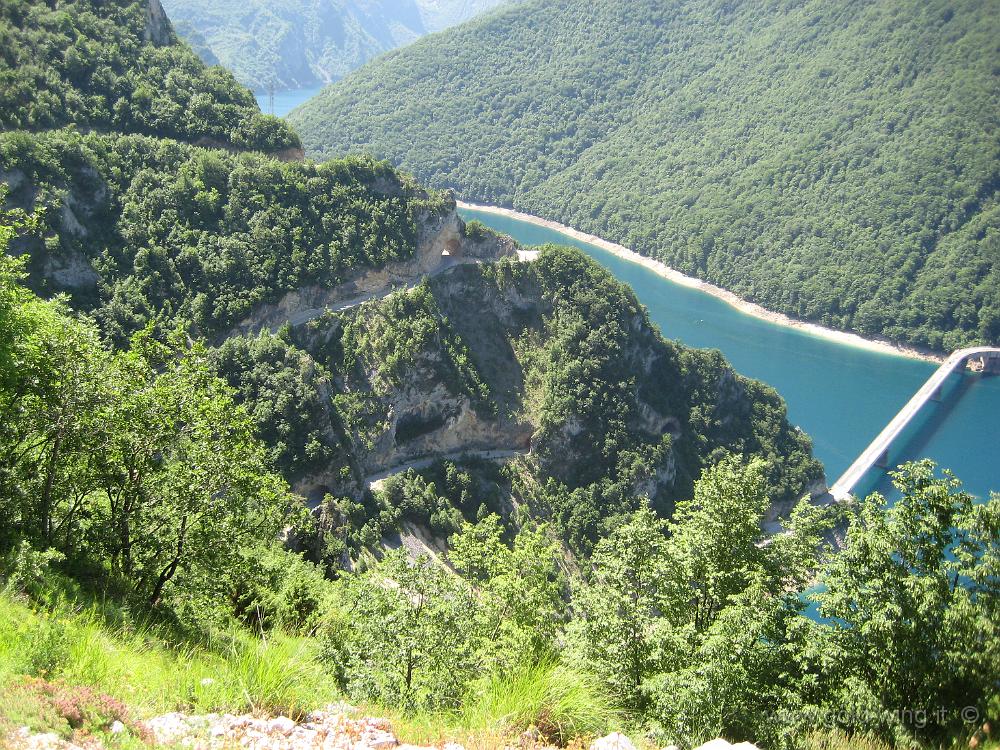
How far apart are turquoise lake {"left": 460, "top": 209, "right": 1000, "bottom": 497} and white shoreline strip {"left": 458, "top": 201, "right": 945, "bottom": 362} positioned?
4.26 feet

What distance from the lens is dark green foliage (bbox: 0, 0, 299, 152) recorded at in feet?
138

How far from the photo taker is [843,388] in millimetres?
84938

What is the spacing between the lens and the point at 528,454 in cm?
4981

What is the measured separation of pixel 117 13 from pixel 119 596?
4704 centimetres

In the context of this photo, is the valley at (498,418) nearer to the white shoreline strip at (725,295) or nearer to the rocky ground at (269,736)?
the rocky ground at (269,736)

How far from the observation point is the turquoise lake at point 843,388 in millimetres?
72750

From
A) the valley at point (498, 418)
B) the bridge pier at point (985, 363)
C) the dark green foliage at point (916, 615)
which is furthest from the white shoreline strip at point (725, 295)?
the dark green foliage at point (916, 615)

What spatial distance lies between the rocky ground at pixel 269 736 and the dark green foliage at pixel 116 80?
41072 mm

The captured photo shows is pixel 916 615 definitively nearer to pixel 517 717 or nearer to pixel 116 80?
pixel 517 717

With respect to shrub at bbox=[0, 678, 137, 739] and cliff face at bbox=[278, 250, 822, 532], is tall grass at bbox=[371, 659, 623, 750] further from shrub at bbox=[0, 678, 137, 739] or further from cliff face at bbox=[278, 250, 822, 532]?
cliff face at bbox=[278, 250, 822, 532]

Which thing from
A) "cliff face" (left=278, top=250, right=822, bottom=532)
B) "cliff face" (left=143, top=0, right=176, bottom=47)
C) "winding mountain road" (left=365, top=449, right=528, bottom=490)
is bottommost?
"winding mountain road" (left=365, top=449, right=528, bottom=490)

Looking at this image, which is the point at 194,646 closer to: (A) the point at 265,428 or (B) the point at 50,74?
(A) the point at 265,428

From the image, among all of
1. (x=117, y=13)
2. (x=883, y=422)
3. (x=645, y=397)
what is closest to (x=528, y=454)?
(x=645, y=397)

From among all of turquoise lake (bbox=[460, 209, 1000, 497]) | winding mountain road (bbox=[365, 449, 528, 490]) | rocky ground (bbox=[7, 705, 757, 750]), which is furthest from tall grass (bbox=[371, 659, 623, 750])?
turquoise lake (bbox=[460, 209, 1000, 497])
